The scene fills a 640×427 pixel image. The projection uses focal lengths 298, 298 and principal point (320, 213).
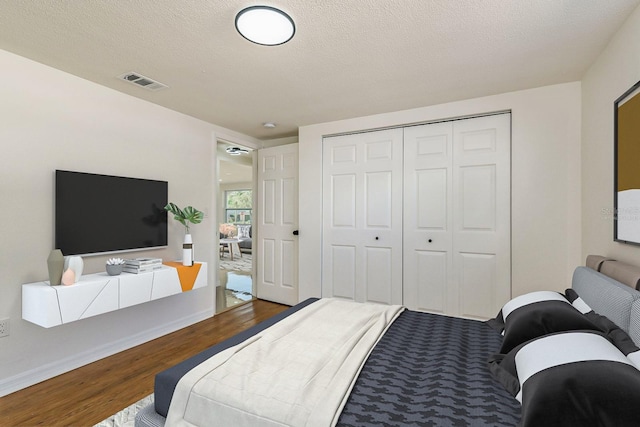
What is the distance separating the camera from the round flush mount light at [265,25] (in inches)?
66.9

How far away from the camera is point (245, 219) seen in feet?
36.8

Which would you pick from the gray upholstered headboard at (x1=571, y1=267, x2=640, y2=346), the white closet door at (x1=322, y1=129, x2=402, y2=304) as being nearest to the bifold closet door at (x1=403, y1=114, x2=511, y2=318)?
the white closet door at (x1=322, y1=129, x2=402, y2=304)

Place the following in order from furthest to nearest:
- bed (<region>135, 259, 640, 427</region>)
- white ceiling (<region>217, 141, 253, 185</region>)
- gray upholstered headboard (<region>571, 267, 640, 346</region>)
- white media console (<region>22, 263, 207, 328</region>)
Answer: white ceiling (<region>217, 141, 253, 185</region>) → white media console (<region>22, 263, 207, 328</region>) → gray upholstered headboard (<region>571, 267, 640, 346</region>) → bed (<region>135, 259, 640, 427</region>)

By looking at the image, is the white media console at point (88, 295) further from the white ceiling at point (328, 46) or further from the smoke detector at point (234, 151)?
the smoke detector at point (234, 151)

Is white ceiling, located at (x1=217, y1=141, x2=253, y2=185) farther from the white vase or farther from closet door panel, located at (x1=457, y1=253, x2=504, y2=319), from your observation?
closet door panel, located at (x1=457, y1=253, x2=504, y2=319)

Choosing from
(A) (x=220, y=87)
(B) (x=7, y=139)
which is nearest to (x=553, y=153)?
(A) (x=220, y=87)

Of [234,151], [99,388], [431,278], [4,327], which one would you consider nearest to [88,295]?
[4,327]

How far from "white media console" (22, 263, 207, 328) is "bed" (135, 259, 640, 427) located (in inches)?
49.0

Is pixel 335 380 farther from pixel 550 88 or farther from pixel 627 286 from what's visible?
pixel 550 88

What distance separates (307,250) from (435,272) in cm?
162

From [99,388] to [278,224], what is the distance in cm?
266

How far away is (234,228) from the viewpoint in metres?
9.66

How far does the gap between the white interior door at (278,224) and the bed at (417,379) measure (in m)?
2.56

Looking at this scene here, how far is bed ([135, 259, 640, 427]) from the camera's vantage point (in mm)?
1021
